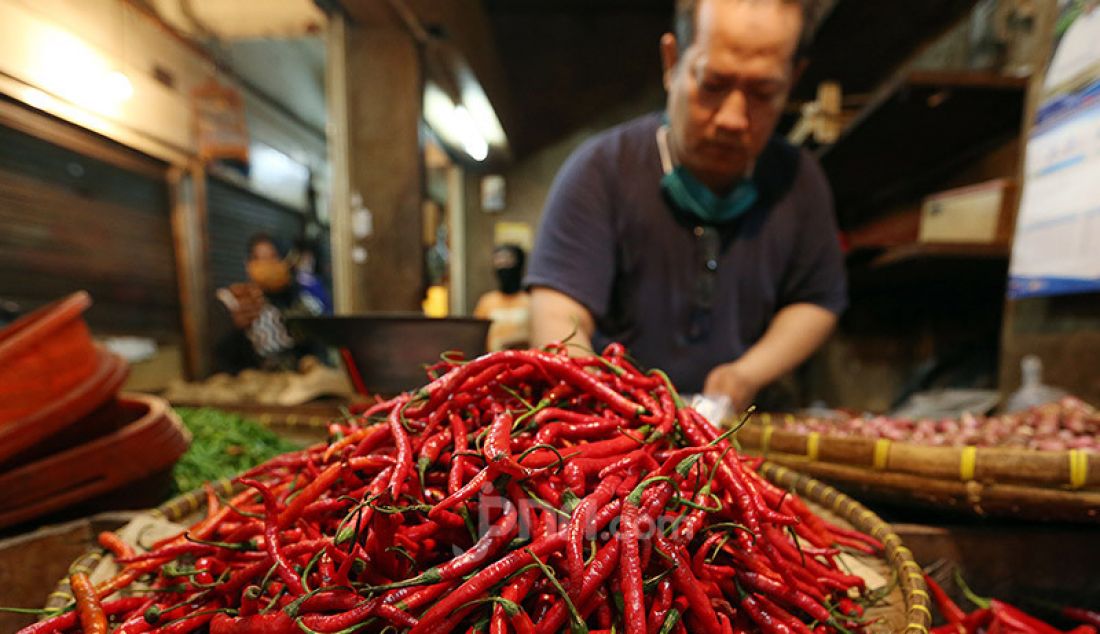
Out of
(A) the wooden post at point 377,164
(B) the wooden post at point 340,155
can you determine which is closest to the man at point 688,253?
(A) the wooden post at point 377,164

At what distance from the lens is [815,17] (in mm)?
1934

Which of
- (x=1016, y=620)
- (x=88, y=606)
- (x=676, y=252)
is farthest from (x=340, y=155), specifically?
(x=1016, y=620)

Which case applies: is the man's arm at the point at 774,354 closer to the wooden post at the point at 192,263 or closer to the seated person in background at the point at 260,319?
the seated person in background at the point at 260,319

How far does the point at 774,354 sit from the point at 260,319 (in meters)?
4.94

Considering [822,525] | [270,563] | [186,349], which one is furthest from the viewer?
[186,349]

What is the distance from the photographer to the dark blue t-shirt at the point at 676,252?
2129mm

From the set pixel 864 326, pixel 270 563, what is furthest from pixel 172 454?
pixel 864 326

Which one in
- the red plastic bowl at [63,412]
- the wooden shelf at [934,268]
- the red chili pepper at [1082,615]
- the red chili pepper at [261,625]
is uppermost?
the wooden shelf at [934,268]

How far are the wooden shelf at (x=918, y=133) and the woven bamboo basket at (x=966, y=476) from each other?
83.8 inches

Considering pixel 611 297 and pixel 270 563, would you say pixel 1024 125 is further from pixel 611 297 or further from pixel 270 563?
pixel 270 563

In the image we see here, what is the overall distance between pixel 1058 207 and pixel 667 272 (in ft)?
6.40

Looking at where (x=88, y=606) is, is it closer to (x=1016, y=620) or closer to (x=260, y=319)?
(x=1016, y=620)

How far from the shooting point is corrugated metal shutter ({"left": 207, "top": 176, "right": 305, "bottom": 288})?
18.4ft

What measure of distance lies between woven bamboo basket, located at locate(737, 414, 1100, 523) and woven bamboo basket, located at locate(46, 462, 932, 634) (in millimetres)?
184
